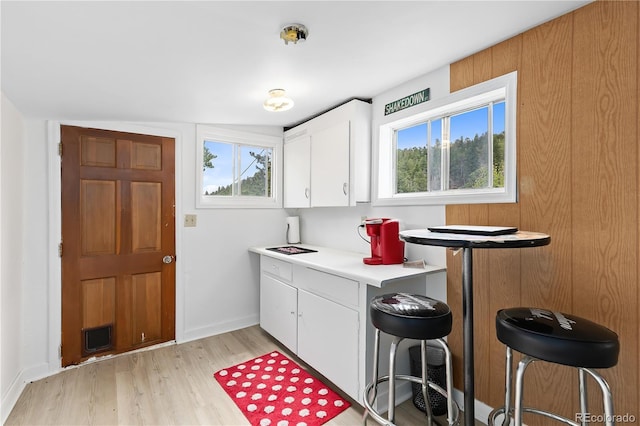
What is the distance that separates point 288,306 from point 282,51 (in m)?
1.88

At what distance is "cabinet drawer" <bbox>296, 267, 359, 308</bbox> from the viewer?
192 cm

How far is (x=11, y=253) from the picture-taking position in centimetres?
203

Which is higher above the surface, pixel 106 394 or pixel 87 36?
pixel 87 36

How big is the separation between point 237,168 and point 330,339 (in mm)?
2022

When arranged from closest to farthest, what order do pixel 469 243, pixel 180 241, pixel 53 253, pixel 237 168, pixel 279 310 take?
pixel 469 243 → pixel 53 253 → pixel 279 310 → pixel 180 241 → pixel 237 168

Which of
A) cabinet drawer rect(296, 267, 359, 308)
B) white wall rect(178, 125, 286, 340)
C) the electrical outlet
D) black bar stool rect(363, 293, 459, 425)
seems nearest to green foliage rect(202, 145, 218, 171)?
white wall rect(178, 125, 286, 340)

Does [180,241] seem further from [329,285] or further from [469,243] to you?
[469,243]

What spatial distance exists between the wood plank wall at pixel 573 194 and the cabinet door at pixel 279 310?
136 cm

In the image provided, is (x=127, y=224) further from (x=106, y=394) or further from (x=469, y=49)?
(x=469, y=49)

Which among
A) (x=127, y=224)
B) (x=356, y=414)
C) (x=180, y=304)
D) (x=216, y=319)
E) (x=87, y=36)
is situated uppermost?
(x=87, y=36)

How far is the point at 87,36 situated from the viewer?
4.55 feet

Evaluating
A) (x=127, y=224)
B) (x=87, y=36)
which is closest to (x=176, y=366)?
(x=127, y=224)

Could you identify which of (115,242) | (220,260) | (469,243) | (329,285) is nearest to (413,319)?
(469,243)

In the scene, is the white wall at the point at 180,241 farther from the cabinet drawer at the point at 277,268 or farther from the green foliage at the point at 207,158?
the cabinet drawer at the point at 277,268
